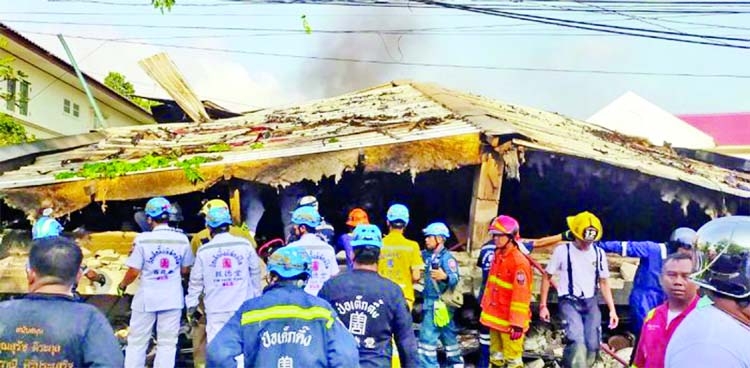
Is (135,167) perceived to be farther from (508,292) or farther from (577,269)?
(577,269)

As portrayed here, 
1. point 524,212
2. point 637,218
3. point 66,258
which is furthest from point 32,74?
point 66,258

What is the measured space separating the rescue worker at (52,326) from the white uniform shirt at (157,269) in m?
3.51

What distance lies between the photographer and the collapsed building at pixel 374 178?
28.4ft

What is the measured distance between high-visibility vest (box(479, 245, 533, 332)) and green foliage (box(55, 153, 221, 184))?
3.64m

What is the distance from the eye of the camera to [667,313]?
4.44 meters

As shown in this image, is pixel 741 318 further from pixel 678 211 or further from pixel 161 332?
pixel 678 211

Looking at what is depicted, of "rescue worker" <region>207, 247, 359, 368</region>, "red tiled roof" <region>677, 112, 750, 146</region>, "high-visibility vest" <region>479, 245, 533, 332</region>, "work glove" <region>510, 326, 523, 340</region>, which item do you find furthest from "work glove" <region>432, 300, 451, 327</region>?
"red tiled roof" <region>677, 112, 750, 146</region>

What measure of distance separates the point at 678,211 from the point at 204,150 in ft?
23.2

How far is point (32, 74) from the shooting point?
2131cm

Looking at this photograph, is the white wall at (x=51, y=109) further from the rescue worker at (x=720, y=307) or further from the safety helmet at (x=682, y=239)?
the rescue worker at (x=720, y=307)

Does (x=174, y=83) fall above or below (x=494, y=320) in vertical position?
above

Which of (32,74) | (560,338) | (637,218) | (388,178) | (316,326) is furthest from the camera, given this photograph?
(32,74)

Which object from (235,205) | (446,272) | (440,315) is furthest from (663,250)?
(235,205)

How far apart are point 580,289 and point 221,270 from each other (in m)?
3.64
